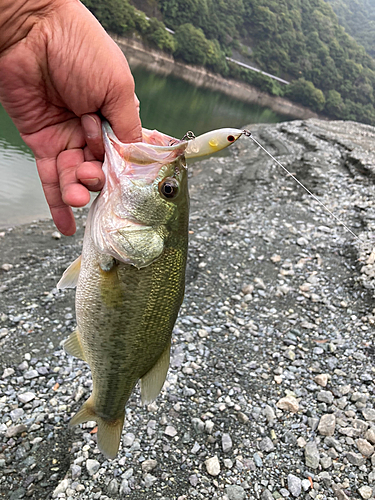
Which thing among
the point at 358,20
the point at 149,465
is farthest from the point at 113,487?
the point at 358,20

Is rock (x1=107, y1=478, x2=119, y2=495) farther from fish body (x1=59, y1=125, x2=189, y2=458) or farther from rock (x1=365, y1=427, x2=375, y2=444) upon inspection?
rock (x1=365, y1=427, x2=375, y2=444)

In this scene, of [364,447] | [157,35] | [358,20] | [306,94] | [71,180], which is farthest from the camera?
[358,20]

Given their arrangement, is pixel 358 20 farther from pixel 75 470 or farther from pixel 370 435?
pixel 75 470

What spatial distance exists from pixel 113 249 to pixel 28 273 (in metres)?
5.45

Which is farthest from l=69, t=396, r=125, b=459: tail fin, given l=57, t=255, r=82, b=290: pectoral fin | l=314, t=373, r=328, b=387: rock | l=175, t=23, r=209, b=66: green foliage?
l=175, t=23, r=209, b=66: green foliage

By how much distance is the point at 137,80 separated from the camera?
116 feet

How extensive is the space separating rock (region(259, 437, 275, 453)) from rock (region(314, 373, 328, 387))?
126 centimetres

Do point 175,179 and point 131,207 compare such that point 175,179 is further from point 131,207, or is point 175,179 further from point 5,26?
point 5,26

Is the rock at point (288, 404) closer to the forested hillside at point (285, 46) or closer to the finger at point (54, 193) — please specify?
the finger at point (54, 193)

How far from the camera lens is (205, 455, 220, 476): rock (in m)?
3.62

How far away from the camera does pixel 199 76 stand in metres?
68.6

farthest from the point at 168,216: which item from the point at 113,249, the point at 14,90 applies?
the point at 14,90

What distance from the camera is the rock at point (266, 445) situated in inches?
155

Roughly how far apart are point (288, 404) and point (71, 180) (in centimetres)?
390
